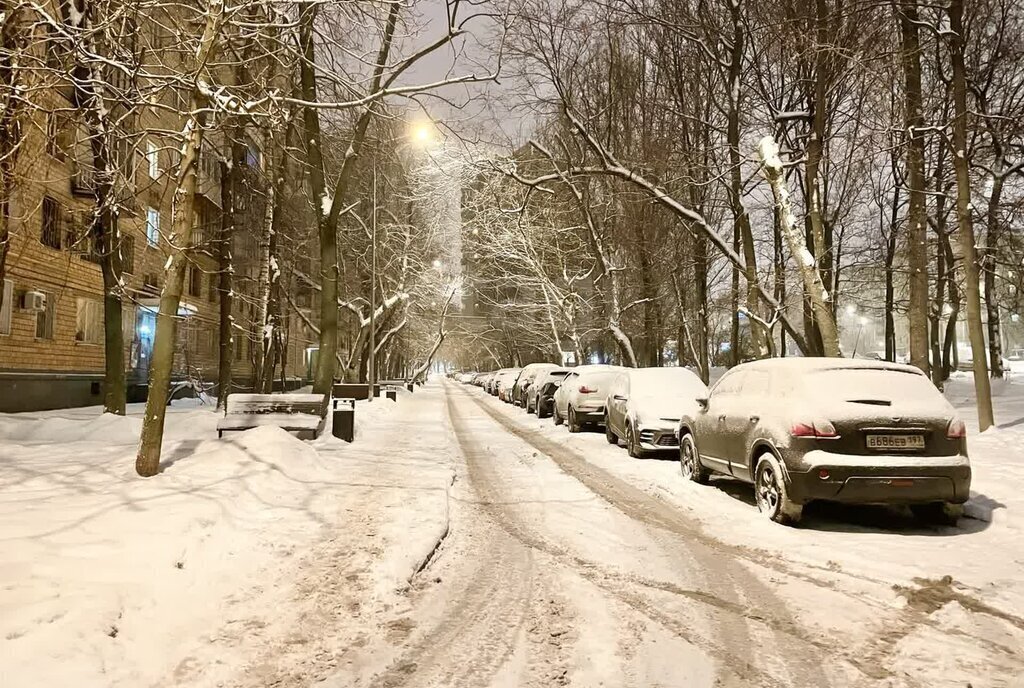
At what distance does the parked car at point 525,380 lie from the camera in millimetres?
25286

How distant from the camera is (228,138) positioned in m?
13.4

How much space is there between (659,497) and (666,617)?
408cm

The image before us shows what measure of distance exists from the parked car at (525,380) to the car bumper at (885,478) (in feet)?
60.3

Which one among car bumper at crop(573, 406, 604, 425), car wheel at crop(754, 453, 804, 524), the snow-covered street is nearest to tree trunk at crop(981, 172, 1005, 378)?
car bumper at crop(573, 406, 604, 425)

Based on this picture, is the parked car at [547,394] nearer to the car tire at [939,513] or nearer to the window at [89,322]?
the car tire at [939,513]

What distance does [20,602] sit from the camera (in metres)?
3.53

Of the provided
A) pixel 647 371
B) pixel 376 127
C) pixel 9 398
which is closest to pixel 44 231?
pixel 9 398

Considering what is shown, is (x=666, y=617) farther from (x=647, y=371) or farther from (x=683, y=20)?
(x=683, y=20)

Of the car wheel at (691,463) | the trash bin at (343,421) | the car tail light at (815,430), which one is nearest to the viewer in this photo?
the car tail light at (815,430)

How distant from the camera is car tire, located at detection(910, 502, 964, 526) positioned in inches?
246

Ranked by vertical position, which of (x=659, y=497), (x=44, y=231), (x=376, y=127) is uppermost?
(x=376, y=127)

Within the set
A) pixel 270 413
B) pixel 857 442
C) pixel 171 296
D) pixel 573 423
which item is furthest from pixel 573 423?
pixel 171 296

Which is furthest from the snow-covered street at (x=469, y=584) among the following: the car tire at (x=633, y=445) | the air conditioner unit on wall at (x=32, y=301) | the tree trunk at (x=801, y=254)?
the air conditioner unit on wall at (x=32, y=301)

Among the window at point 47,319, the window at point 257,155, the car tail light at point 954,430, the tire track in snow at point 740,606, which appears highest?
the window at point 257,155
